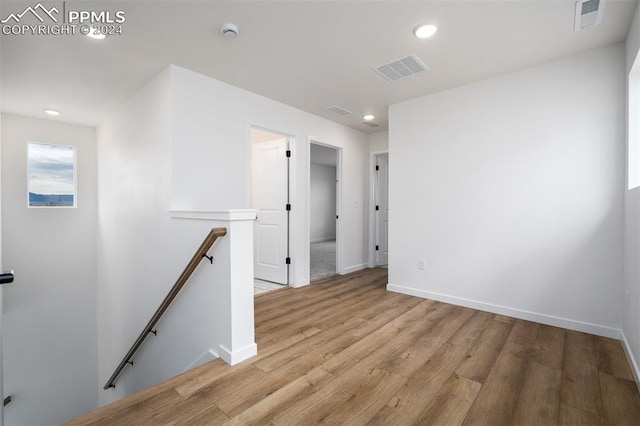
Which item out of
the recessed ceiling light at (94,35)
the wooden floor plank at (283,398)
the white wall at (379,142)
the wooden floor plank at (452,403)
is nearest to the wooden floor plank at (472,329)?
the wooden floor plank at (452,403)

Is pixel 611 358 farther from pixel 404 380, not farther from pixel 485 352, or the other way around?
pixel 404 380

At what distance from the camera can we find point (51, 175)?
176 inches

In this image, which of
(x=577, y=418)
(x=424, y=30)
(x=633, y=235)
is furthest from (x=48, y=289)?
(x=633, y=235)

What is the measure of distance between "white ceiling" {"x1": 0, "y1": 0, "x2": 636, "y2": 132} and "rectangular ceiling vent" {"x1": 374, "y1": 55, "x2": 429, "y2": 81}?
3.6 inches

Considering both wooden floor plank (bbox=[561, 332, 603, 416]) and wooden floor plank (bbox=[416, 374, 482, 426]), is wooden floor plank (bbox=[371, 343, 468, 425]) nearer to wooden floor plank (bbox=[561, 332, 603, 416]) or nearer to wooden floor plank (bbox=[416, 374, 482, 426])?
wooden floor plank (bbox=[416, 374, 482, 426])

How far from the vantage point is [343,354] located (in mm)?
2176

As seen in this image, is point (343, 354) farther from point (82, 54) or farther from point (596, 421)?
point (82, 54)

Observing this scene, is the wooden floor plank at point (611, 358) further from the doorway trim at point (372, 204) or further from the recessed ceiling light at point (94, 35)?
the recessed ceiling light at point (94, 35)

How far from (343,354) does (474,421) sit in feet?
3.03

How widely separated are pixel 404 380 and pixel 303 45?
269cm

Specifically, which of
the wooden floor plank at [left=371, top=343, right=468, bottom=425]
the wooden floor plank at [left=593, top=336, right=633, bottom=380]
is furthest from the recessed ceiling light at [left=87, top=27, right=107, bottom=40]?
the wooden floor plank at [left=593, top=336, right=633, bottom=380]

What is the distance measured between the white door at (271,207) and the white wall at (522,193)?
161 cm

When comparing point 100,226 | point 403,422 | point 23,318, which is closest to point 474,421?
point 403,422

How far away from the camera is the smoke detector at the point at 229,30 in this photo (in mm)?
2188
